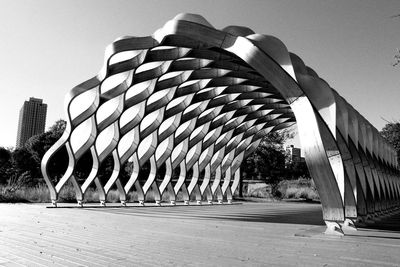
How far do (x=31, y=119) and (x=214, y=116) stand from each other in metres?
123

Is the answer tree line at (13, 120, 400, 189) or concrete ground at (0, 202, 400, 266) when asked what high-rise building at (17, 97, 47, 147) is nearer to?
tree line at (13, 120, 400, 189)

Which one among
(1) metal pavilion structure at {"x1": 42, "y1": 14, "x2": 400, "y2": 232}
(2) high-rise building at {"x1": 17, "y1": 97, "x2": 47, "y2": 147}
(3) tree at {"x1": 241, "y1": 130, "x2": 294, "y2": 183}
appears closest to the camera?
(1) metal pavilion structure at {"x1": 42, "y1": 14, "x2": 400, "y2": 232}

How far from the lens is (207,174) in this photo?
1416 inches

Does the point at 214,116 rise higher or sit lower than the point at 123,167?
higher

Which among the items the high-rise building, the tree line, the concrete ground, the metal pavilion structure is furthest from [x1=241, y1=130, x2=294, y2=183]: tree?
the high-rise building

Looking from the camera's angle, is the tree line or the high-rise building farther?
the high-rise building

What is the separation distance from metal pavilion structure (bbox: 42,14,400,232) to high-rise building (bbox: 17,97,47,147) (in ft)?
380

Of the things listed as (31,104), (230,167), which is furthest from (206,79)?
(31,104)

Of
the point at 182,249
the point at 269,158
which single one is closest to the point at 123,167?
the point at 269,158

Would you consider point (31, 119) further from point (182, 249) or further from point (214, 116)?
point (182, 249)

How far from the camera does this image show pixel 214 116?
30469 mm

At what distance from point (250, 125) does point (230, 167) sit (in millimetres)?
6097

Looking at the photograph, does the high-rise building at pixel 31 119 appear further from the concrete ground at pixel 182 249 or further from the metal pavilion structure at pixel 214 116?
the concrete ground at pixel 182 249

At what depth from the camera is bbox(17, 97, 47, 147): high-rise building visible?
133m
